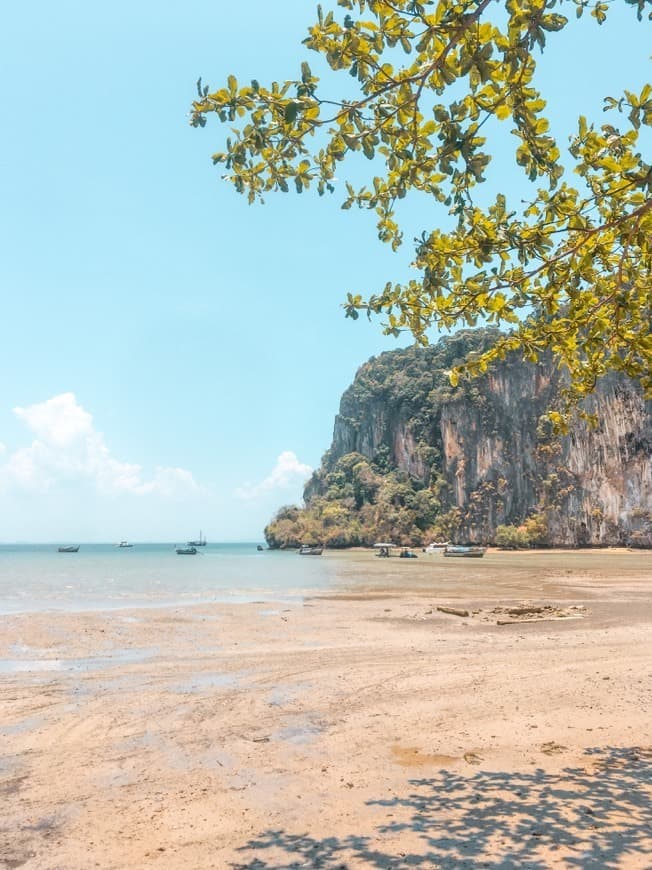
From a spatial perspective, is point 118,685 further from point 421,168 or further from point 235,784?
point 421,168

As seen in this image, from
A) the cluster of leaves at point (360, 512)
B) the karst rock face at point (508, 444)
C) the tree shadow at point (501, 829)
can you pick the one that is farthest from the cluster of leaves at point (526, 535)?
the tree shadow at point (501, 829)

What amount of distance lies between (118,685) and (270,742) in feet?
13.9

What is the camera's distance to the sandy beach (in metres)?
4.50

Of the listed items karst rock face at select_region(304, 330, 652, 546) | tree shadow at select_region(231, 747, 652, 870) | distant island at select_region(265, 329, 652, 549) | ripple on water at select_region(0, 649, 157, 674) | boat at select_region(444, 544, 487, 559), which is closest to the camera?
tree shadow at select_region(231, 747, 652, 870)

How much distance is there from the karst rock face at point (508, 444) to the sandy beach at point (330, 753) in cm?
6226

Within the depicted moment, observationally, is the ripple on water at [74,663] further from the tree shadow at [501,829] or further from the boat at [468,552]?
the boat at [468,552]

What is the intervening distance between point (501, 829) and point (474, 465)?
118 metres

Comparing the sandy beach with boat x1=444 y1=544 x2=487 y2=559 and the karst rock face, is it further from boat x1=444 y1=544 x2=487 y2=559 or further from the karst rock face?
boat x1=444 y1=544 x2=487 y2=559

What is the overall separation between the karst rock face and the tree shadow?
6728 centimetres

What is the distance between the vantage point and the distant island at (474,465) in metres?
91.4

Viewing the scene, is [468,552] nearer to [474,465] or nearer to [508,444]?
[508,444]

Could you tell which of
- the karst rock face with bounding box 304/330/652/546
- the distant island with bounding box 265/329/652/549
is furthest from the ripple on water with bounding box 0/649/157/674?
the distant island with bounding box 265/329/652/549

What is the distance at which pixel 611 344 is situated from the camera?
21.8 ft

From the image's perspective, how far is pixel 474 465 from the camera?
4695 inches
